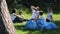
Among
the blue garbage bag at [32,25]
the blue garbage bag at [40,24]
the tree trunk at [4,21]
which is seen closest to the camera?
the tree trunk at [4,21]

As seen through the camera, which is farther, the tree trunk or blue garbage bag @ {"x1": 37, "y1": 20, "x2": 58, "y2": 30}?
blue garbage bag @ {"x1": 37, "y1": 20, "x2": 58, "y2": 30}

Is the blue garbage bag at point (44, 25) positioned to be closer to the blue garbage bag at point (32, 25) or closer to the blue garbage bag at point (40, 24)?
the blue garbage bag at point (40, 24)

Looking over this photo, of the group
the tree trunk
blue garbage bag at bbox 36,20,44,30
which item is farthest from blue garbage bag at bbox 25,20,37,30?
the tree trunk

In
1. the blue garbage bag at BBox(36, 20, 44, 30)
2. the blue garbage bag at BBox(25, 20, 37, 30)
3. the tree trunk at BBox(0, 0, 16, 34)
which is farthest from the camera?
the blue garbage bag at BBox(25, 20, 37, 30)

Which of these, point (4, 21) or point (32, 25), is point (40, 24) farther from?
point (4, 21)

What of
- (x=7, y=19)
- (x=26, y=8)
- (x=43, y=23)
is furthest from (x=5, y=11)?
(x=26, y=8)

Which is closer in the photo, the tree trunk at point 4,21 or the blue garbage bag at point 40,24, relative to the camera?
the tree trunk at point 4,21

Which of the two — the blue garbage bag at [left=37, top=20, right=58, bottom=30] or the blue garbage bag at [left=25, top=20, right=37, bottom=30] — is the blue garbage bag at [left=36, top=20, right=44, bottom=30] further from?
the blue garbage bag at [left=25, top=20, right=37, bottom=30]

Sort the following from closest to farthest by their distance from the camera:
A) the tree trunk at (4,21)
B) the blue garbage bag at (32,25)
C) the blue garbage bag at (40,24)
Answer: the tree trunk at (4,21) < the blue garbage bag at (40,24) < the blue garbage bag at (32,25)

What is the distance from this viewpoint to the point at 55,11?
67.6 feet

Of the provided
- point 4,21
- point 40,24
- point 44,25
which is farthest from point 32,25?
point 4,21

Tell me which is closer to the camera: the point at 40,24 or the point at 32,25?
the point at 40,24

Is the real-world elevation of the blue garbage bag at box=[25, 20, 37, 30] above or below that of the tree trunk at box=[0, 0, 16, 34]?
below

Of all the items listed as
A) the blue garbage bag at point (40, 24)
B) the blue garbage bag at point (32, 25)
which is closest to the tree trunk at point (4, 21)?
the blue garbage bag at point (40, 24)
